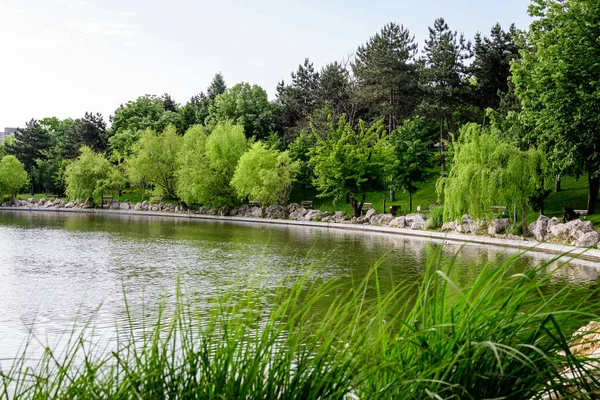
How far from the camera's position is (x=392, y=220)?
101 ft

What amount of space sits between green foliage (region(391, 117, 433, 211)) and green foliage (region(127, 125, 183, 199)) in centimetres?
2216

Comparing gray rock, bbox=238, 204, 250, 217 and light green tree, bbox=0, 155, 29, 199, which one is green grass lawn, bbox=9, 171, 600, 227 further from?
gray rock, bbox=238, 204, 250, 217

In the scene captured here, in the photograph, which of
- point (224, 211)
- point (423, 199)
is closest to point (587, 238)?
point (423, 199)

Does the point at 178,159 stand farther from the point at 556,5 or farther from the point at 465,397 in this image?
the point at 465,397

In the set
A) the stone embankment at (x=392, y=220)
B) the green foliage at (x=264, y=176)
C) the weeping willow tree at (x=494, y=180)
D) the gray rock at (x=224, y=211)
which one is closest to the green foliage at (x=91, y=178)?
the stone embankment at (x=392, y=220)

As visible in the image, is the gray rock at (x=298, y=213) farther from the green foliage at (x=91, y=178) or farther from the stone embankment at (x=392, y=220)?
the green foliage at (x=91, y=178)

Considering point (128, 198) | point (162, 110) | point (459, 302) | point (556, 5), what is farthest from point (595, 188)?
point (162, 110)

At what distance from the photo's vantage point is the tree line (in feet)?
70.8

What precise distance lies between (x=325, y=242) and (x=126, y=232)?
10157 mm

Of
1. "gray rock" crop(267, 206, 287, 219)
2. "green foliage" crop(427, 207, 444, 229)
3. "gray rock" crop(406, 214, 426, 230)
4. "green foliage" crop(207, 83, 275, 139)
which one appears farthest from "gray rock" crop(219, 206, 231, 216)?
"green foliage" crop(427, 207, 444, 229)

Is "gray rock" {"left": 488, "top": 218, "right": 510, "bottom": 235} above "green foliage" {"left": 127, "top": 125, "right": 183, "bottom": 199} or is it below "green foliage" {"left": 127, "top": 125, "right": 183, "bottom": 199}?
below

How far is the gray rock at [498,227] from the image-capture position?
23906mm

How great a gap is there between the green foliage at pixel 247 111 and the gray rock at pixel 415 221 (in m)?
24.9

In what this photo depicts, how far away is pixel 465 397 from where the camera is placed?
2477 millimetres
